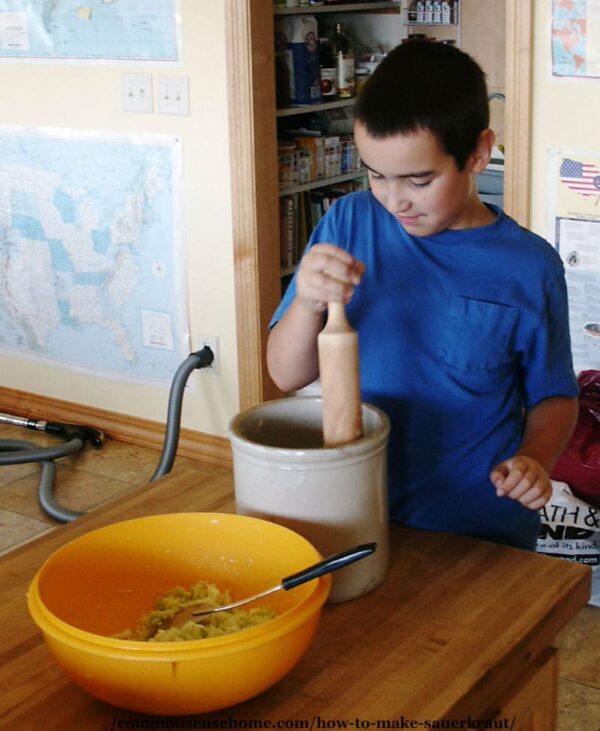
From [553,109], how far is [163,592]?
1766mm

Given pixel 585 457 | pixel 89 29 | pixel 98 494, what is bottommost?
pixel 98 494

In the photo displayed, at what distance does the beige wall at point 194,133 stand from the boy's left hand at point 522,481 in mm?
2127

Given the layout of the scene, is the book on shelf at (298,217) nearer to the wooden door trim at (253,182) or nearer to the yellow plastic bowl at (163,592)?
the wooden door trim at (253,182)

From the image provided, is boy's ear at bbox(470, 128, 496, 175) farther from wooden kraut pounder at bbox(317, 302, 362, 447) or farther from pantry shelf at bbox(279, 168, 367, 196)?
pantry shelf at bbox(279, 168, 367, 196)

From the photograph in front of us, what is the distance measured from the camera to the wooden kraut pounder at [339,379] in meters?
1.10

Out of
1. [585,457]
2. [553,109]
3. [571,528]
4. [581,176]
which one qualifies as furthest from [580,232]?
[571,528]

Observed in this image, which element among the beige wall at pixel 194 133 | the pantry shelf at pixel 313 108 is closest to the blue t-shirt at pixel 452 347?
the beige wall at pixel 194 133

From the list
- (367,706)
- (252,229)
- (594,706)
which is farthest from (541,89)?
(367,706)

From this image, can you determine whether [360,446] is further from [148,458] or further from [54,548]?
[148,458]

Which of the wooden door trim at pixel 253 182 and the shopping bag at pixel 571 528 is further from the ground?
the wooden door trim at pixel 253 182

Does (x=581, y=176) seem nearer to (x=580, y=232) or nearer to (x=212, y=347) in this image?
(x=580, y=232)

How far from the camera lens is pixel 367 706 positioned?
945mm

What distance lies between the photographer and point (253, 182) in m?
3.08

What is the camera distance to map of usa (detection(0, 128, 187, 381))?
3.33 metres
